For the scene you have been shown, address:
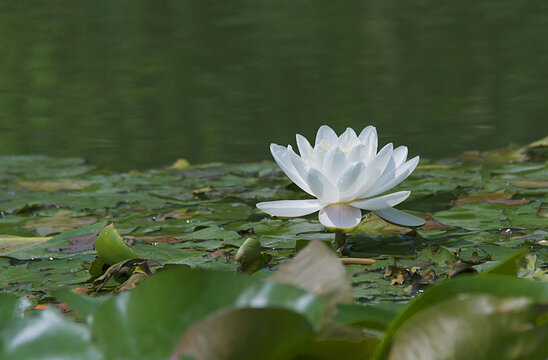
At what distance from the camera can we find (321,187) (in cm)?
119

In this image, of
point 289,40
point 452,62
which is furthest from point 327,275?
point 289,40

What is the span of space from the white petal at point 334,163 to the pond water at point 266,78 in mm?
1825

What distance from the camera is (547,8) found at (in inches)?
269

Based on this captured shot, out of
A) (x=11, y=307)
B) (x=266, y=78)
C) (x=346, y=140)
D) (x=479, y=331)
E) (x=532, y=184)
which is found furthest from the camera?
(x=266, y=78)

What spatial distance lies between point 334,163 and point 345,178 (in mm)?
34

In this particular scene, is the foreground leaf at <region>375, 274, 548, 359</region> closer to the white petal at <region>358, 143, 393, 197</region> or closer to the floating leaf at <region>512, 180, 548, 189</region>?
the white petal at <region>358, 143, 393, 197</region>

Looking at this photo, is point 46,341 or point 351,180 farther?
point 351,180

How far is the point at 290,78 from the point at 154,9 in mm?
4330

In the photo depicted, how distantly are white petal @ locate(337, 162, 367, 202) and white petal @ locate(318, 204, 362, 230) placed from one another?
0.06 feet

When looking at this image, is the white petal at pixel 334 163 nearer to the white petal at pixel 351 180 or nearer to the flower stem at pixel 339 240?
the white petal at pixel 351 180

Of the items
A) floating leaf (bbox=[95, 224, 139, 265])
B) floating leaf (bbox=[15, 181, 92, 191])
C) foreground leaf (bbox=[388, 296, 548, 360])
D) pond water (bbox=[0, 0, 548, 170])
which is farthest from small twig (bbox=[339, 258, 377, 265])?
pond water (bbox=[0, 0, 548, 170])

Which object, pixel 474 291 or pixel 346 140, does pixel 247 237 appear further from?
pixel 474 291

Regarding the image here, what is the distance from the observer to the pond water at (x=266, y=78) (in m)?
3.46

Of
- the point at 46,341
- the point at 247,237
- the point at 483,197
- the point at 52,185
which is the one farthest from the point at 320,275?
the point at 52,185
